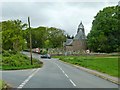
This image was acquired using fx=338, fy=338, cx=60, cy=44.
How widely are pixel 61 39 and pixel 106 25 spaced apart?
1957 inches

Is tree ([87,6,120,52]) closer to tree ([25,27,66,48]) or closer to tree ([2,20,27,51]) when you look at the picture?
tree ([2,20,27,51])

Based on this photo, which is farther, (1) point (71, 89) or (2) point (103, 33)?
(2) point (103, 33)

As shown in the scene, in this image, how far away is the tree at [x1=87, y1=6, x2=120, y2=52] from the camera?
109m

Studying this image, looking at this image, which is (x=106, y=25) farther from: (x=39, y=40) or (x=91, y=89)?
(x=91, y=89)

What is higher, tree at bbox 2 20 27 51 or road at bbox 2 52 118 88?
tree at bbox 2 20 27 51

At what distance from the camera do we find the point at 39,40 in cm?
15725

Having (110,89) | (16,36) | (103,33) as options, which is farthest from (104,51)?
(110,89)

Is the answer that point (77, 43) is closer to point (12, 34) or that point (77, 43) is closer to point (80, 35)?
point (80, 35)

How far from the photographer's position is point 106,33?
4437 inches

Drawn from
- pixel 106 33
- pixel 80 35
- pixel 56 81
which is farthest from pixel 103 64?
pixel 80 35

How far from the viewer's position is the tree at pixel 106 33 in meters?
109

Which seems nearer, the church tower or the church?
the church

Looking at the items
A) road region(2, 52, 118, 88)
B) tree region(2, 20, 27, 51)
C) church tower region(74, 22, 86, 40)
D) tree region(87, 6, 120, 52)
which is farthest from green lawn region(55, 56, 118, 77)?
church tower region(74, 22, 86, 40)

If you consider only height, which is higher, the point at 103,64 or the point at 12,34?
the point at 12,34
